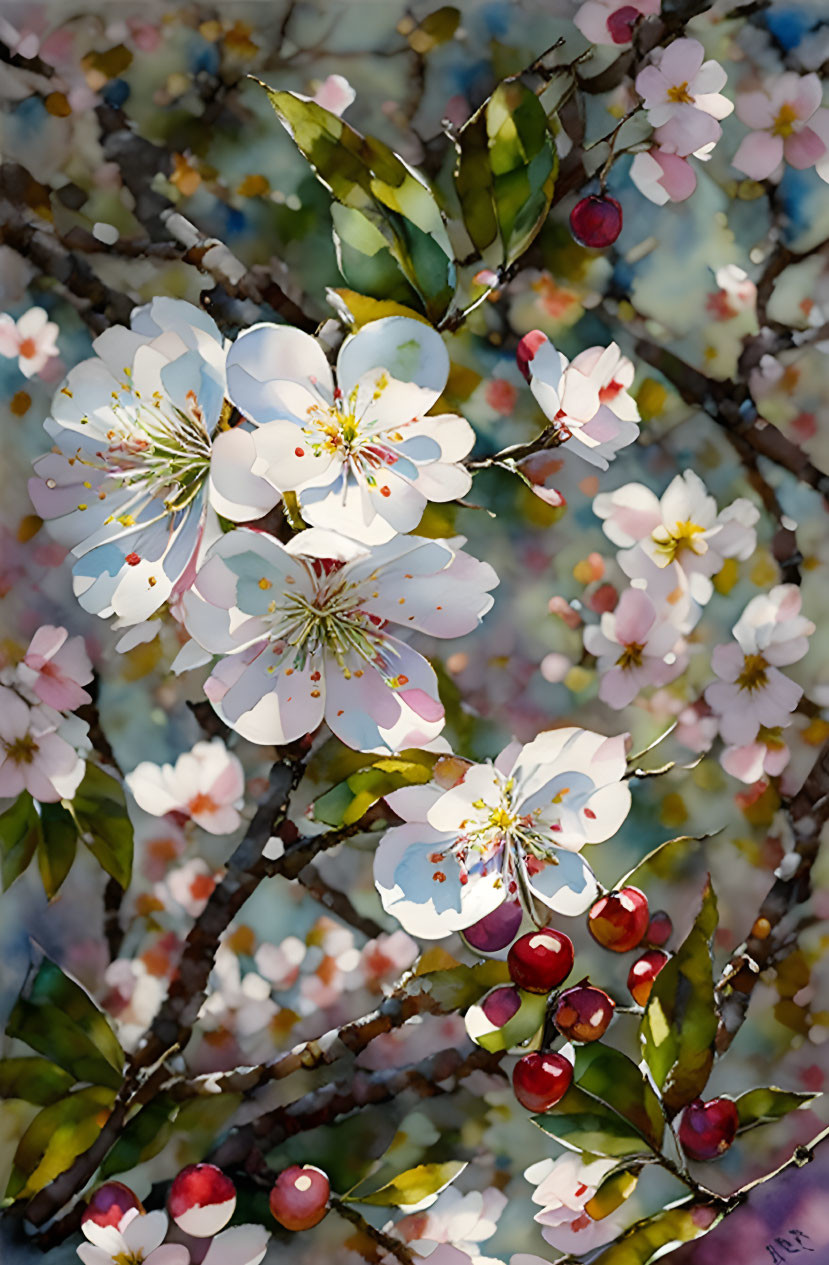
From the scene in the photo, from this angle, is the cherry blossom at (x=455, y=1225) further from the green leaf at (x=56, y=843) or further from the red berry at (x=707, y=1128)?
the green leaf at (x=56, y=843)

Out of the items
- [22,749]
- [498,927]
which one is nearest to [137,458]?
[22,749]

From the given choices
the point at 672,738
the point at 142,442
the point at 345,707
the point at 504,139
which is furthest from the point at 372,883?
the point at 504,139

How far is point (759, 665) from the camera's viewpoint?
726 mm

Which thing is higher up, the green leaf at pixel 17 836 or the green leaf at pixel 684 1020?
the green leaf at pixel 17 836

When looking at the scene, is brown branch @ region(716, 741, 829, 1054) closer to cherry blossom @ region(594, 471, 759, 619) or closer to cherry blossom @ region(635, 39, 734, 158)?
cherry blossom @ region(594, 471, 759, 619)

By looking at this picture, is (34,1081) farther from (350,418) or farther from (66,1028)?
(350,418)

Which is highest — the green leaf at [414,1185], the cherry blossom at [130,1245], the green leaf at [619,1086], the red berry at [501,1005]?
the red berry at [501,1005]

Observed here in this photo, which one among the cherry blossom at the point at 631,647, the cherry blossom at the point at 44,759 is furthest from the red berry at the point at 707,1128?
the cherry blossom at the point at 44,759

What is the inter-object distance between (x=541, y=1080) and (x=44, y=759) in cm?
45

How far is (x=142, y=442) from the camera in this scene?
26.7 inches

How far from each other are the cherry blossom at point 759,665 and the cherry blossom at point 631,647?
0.14 feet

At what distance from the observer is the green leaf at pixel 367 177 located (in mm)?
674

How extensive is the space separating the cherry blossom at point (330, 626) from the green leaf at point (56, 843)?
0.15 m

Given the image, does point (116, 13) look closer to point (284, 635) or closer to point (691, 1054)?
point (284, 635)
